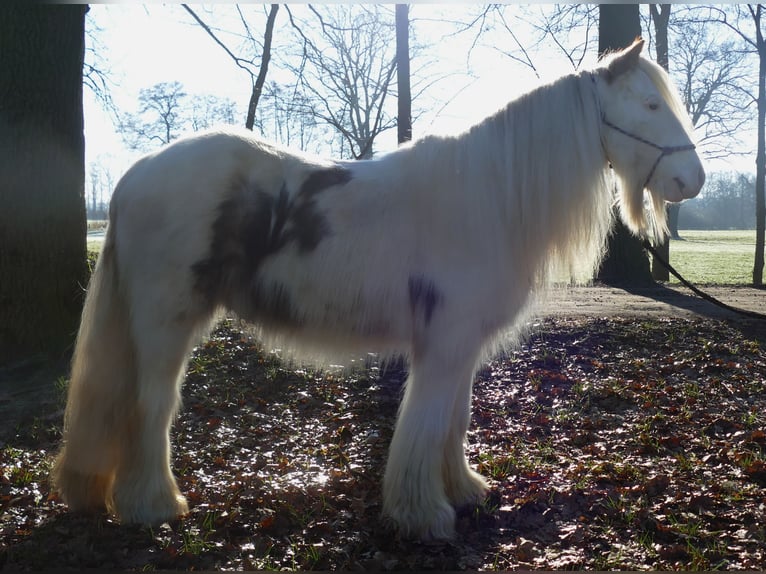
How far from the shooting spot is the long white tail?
3170 millimetres

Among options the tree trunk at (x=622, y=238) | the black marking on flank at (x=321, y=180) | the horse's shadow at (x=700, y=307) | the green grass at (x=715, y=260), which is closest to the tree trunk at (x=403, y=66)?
the tree trunk at (x=622, y=238)

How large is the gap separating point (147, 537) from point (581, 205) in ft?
9.65

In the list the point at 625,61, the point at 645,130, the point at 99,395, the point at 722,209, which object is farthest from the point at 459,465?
the point at 722,209

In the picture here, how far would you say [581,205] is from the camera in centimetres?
325

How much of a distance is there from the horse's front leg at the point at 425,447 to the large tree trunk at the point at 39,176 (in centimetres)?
370

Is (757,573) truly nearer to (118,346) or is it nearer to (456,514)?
(456,514)

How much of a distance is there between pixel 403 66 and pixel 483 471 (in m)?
6.94

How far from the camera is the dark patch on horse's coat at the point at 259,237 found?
3.13m

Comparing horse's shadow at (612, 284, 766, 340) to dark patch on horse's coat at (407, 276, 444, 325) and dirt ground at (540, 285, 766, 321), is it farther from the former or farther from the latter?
dark patch on horse's coat at (407, 276, 444, 325)

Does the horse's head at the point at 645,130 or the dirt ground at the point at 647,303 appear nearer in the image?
the horse's head at the point at 645,130

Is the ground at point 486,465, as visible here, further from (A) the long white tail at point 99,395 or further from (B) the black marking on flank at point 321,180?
(B) the black marking on flank at point 321,180

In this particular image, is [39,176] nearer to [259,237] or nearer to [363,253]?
[259,237]

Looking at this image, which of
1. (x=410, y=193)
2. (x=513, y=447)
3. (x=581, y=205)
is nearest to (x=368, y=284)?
(x=410, y=193)

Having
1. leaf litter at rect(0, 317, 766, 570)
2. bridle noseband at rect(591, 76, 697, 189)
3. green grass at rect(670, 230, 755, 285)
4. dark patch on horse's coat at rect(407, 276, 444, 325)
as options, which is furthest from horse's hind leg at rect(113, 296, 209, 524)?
green grass at rect(670, 230, 755, 285)
